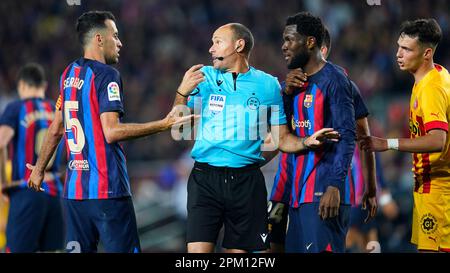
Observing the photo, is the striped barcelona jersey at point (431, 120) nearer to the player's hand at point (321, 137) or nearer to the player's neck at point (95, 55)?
the player's hand at point (321, 137)

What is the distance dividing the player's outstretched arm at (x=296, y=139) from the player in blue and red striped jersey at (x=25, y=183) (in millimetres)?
3158

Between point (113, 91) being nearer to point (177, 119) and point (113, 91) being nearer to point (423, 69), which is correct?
point (177, 119)

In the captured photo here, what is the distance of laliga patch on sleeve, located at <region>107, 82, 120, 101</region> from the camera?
6688mm

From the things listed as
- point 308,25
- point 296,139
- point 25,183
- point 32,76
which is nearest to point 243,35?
point 308,25

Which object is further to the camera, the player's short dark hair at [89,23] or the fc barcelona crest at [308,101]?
the player's short dark hair at [89,23]

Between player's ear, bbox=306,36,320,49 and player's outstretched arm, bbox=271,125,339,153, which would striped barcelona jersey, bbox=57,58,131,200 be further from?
player's ear, bbox=306,36,320,49

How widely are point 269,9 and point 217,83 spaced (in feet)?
36.2

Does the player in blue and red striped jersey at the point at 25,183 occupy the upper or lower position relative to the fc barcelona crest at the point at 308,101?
lower

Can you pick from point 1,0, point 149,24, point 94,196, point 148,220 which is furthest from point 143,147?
point 94,196

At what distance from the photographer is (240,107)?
22.2ft

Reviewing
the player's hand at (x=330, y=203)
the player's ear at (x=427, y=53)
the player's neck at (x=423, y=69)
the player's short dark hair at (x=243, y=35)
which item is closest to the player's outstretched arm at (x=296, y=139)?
the player's hand at (x=330, y=203)

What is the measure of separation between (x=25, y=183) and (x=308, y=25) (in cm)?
390

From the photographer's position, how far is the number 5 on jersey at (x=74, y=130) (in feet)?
22.3

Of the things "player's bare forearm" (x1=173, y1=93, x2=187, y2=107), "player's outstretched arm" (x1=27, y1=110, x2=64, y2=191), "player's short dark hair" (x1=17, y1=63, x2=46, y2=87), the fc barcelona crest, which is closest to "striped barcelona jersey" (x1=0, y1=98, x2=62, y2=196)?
"player's short dark hair" (x1=17, y1=63, x2=46, y2=87)
